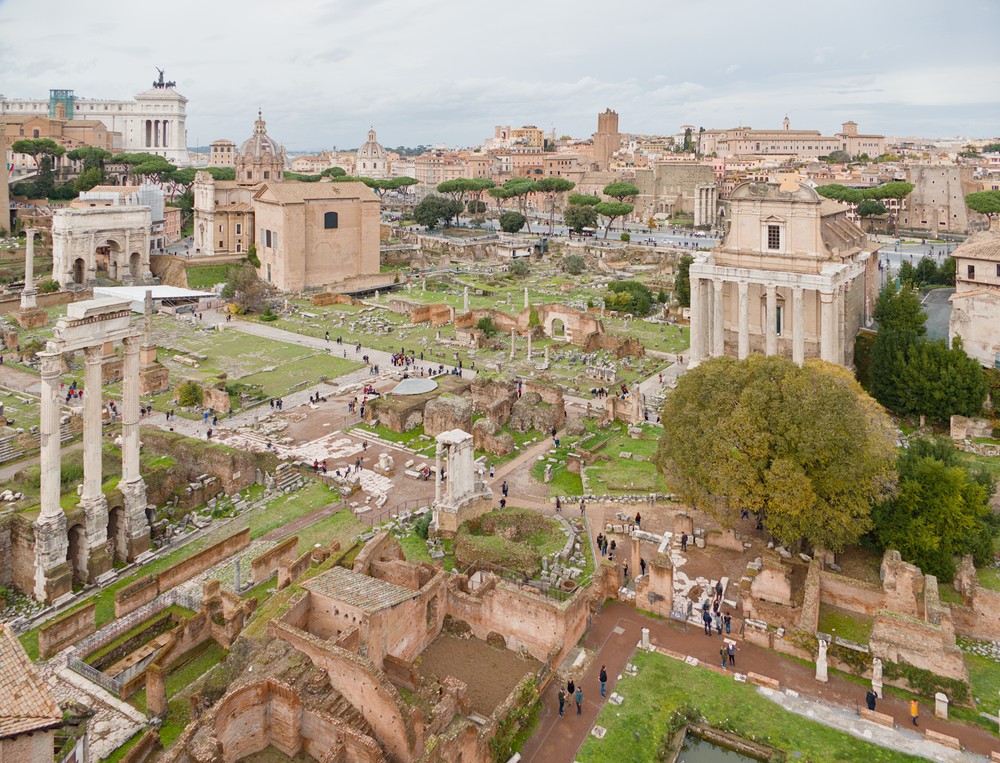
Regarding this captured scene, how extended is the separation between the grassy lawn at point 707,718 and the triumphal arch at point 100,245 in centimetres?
5943

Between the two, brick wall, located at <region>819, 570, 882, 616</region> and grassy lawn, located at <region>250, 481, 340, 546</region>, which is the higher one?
grassy lawn, located at <region>250, 481, 340, 546</region>

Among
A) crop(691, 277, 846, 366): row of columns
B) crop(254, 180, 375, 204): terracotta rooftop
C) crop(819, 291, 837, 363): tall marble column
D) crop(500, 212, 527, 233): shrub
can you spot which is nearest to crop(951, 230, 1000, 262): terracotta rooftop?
crop(691, 277, 846, 366): row of columns

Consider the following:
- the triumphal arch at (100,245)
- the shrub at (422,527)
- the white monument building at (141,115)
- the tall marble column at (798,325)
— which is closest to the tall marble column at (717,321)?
the tall marble column at (798,325)

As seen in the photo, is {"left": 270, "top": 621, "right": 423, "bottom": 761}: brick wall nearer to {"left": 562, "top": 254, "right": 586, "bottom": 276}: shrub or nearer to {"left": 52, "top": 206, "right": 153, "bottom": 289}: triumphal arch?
{"left": 52, "top": 206, "right": 153, "bottom": 289}: triumphal arch

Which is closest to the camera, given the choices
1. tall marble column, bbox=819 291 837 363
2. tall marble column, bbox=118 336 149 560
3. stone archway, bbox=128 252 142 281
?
tall marble column, bbox=118 336 149 560

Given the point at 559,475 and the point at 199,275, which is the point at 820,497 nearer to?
the point at 559,475

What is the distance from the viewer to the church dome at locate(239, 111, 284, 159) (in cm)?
9138

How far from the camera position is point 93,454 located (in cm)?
2169

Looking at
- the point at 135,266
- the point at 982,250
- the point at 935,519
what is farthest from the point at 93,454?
the point at 135,266

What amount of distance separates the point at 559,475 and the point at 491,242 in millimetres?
63169

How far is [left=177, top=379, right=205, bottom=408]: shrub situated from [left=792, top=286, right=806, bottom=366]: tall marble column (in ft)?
90.9

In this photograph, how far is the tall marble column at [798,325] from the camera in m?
34.0

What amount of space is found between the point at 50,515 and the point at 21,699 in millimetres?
11882

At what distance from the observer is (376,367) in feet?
141
